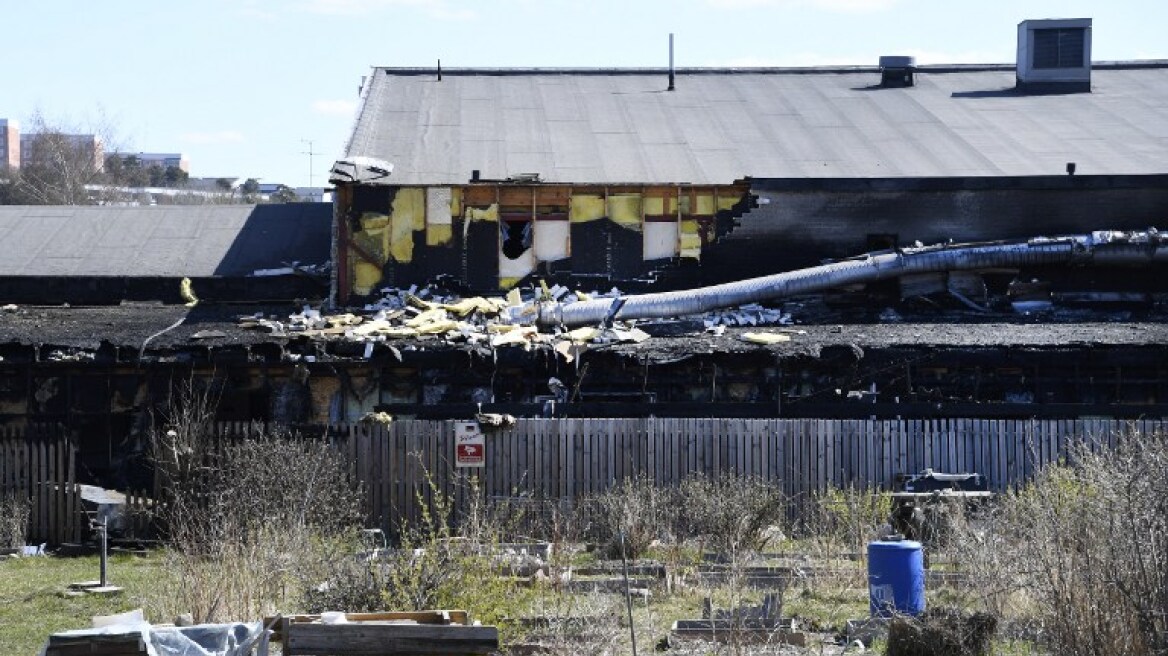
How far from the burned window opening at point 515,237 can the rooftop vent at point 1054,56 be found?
47.0 ft

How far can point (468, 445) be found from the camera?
2233 centimetres

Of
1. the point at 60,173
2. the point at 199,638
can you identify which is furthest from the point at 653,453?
the point at 60,173

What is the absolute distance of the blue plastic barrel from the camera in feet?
47.3

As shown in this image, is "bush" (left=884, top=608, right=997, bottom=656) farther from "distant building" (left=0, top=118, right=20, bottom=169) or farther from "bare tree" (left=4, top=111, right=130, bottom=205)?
"distant building" (left=0, top=118, right=20, bottom=169)

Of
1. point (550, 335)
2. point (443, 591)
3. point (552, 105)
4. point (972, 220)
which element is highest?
point (552, 105)

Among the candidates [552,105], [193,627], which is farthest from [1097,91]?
[193,627]

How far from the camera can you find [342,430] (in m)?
22.3

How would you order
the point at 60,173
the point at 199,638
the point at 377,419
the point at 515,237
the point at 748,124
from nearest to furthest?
1. the point at 199,638
2. the point at 377,419
3. the point at 515,237
4. the point at 748,124
5. the point at 60,173

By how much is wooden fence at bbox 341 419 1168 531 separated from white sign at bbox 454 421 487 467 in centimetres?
12

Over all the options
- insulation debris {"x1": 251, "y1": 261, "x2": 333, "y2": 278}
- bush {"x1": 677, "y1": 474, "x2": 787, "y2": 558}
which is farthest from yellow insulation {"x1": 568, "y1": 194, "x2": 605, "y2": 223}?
bush {"x1": 677, "y1": 474, "x2": 787, "y2": 558}

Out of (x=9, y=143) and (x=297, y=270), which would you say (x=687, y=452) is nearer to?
(x=297, y=270)

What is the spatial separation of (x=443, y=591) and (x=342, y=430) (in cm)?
890

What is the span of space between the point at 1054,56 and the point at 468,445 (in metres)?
22.3

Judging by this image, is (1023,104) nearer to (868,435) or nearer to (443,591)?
(868,435)
